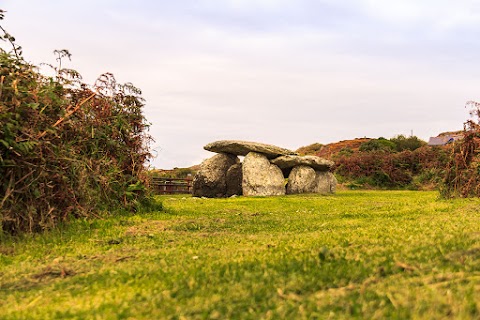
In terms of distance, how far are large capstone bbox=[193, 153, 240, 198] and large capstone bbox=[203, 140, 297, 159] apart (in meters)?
0.70

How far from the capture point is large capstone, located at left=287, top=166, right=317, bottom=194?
28812mm

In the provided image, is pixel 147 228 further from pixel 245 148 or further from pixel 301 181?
pixel 245 148

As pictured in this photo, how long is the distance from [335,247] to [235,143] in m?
23.5

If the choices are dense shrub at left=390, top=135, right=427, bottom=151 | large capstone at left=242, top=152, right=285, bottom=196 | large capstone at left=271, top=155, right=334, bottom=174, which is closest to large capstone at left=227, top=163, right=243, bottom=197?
large capstone at left=242, top=152, right=285, bottom=196

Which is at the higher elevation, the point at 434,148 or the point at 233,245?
the point at 434,148

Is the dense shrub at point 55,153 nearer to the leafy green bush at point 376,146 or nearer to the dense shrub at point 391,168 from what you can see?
the dense shrub at point 391,168

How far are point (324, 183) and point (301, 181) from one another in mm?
1959

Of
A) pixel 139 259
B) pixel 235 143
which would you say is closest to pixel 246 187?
pixel 235 143

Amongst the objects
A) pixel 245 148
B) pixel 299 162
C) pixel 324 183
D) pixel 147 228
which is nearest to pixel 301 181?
pixel 299 162

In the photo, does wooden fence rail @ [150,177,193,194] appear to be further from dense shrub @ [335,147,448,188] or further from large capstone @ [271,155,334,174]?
dense shrub @ [335,147,448,188]

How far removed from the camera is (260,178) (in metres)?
27.8

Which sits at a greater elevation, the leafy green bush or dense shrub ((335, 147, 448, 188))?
the leafy green bush

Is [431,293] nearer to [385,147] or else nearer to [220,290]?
[220,290]

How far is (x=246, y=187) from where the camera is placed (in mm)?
27688
